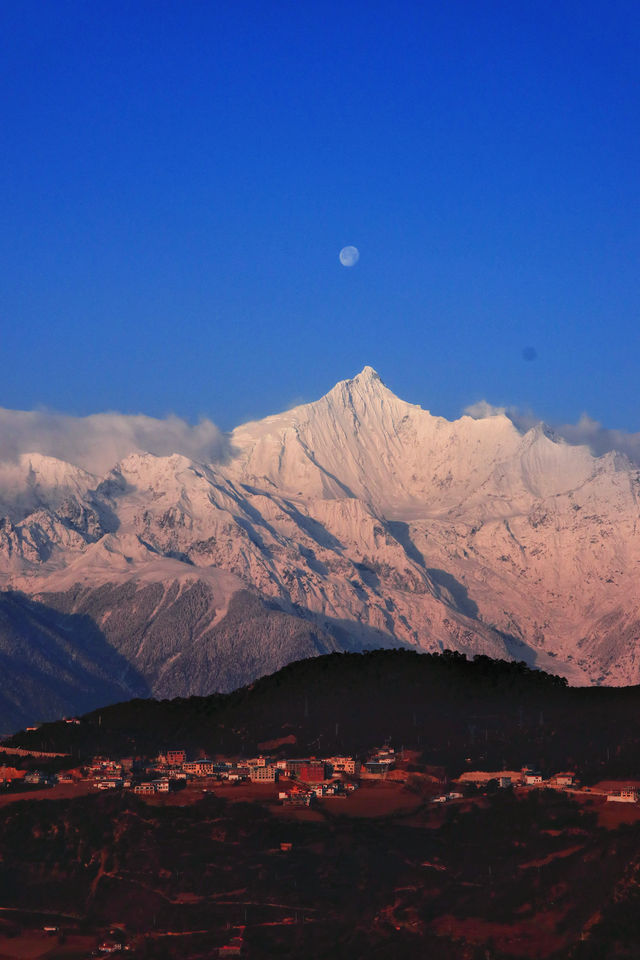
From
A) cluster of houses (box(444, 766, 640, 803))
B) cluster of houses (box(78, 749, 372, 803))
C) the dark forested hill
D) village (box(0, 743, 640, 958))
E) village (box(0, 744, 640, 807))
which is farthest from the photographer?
the dark forested hill

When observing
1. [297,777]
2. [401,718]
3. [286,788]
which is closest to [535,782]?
[286,788]

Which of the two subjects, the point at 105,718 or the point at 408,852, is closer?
the point at 408,852

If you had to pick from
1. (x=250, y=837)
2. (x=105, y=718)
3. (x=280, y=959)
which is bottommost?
(x=280, y=959)

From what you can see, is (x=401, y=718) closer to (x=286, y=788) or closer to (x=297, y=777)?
(x=297, y=777)

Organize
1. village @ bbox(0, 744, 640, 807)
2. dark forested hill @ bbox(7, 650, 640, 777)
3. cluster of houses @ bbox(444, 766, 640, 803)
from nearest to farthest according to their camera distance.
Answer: cluster of houses @ bbox(444, 766, 640, 803) → village @ bbox(0, 744, 640, 807) → dark forested hill @ bbox(7, 650, 640, 777)

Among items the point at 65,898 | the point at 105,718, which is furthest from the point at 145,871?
the point at 105,718

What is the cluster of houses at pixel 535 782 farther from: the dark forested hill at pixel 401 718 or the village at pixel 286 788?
the dark forested hill at pixel 401 718

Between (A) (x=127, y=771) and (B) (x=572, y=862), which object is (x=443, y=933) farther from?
(A) (x=127, y=771)

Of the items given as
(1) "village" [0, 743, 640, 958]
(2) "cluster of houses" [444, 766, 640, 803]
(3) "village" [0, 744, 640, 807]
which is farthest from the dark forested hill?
(1) "village" [0, 743, 640, 958]

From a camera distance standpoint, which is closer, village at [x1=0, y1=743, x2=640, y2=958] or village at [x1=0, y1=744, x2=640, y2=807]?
village at [x1=0, y1=743, x2=640, y2=958]

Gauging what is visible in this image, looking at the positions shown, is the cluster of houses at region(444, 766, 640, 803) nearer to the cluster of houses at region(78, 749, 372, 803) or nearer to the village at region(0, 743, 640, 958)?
the village at region(0, 743, 640, 958)

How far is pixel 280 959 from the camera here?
107 m

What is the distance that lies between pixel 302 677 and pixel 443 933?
78.5m

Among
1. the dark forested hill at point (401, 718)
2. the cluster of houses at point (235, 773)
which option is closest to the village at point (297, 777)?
the cluster of houses at point (235, 773)
